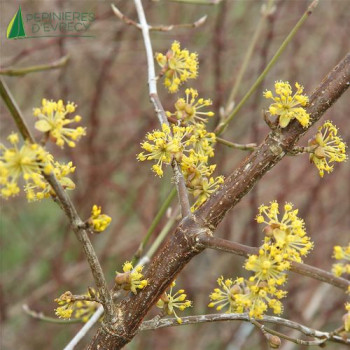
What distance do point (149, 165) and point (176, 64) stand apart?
2.63 meters

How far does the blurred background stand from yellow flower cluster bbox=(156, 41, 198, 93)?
5.85ft

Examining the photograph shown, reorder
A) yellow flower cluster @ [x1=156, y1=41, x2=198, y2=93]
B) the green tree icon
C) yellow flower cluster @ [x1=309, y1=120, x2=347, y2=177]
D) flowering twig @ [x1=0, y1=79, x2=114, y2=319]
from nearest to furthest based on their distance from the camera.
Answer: flowering twig @ [x1=0, y1=79, x2=114, y2=319] < yellow flower cluster @ [x1=309, y1=120, x2=347, y2=177] < yellow flower cluster @ [x1=156, y1=41, x2=198, y2=93] < the green tree icon

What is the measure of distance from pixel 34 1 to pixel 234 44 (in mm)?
1649

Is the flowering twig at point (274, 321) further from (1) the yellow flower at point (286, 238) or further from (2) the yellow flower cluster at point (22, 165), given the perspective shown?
(2) the yellow flower cluster at point (22, 165)

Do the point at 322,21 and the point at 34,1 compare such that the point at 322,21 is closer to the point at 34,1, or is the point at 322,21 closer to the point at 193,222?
the point at 34,1

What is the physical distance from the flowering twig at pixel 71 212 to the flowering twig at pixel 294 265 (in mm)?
280

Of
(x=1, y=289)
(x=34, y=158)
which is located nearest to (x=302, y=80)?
(x=1, y=289)

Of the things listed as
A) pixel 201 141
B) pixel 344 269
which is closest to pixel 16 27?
pixel 201 141

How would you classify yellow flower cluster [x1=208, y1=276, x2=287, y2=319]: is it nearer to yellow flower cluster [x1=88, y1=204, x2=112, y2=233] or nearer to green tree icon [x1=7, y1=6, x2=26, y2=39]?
yellow flower cluster [x1=88, y1=204, x2=112, y2=233]

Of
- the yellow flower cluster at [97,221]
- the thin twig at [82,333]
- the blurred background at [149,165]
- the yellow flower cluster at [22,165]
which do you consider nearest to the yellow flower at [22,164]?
the yellow flower cluster at [22,165]

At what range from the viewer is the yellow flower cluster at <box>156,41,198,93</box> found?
5.80 feet

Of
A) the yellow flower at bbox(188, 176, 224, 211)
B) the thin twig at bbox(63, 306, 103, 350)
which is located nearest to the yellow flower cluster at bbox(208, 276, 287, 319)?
the yellow flower at bbox(188, 176, 224, 211)

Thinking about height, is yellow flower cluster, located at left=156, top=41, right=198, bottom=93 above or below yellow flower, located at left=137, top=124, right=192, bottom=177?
above

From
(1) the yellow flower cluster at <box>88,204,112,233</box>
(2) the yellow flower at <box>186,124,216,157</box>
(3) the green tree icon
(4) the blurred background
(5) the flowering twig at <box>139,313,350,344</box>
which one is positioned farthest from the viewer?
(4) the blurred background
